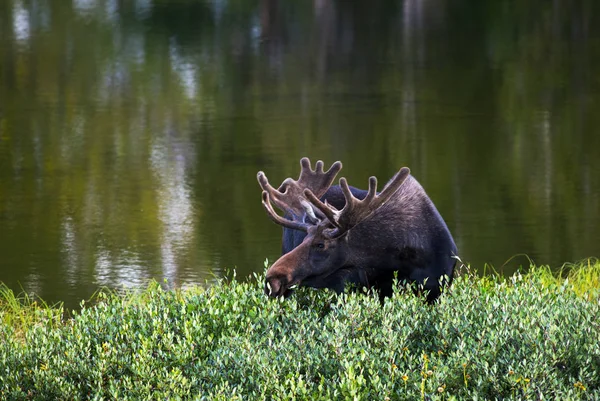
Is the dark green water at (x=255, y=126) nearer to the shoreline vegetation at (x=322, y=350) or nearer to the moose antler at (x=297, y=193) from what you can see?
the moose antler at (x=297, y=193)

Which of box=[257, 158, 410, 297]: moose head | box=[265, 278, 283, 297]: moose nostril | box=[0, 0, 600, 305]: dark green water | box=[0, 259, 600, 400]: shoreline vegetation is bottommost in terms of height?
box=[0, 0, 600, 305]: dark green water

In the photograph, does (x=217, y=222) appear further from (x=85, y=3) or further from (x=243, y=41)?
(x=85, y=3)

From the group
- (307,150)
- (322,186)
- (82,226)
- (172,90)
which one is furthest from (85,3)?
(322,186)

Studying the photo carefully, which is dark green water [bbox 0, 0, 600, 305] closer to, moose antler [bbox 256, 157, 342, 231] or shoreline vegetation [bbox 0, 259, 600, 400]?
moose antler [bbox 256, 157, 342, 231]

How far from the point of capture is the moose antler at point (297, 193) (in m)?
6.95

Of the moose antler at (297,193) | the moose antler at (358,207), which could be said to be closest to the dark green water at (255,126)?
the moose antler at (297,193)

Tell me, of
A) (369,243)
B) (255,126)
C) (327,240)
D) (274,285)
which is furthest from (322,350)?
(255,126)

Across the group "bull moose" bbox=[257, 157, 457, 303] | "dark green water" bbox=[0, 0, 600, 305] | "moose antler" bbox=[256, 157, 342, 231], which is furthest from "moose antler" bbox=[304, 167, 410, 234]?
"dark green water" bbox=[0, 0, 600, 305]

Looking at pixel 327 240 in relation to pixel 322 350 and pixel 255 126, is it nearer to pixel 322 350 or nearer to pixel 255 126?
pixel 322 350

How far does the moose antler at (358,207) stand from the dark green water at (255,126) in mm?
3703

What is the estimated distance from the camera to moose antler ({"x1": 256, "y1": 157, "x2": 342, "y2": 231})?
6.95 m

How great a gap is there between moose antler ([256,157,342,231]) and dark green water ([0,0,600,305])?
298 cm

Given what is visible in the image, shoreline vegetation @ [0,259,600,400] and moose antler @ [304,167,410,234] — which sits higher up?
moose antler @ [304,167,410,234]

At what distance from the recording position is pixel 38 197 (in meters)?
14.7
